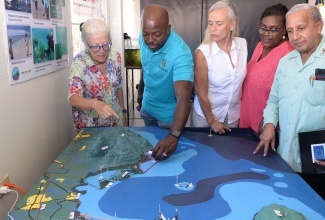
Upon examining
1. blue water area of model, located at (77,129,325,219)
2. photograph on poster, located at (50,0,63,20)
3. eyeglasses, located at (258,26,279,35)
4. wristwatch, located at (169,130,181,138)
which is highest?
photograph on poster, located at (50,0,63,20)

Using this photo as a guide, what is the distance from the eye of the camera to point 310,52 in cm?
151

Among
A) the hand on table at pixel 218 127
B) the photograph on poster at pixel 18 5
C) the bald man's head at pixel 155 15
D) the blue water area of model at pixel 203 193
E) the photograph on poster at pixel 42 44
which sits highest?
the photograph on poster at pixel 18 5

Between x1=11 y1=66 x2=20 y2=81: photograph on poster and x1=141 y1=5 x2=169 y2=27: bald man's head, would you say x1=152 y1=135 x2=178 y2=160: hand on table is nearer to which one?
x1=141 y1=5 x2=169 y2=27: bald man's head

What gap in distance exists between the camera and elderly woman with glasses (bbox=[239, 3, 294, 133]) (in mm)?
1873

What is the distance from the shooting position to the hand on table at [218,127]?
182 centimetres

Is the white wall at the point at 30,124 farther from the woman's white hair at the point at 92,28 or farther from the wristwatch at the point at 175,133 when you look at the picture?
the wristwatch at the point at 175,133

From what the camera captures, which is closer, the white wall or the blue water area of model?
the blue water area of model

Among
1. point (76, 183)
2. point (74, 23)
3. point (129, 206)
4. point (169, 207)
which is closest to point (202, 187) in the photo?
point (169, 207)

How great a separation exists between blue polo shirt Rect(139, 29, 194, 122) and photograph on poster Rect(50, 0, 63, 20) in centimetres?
65

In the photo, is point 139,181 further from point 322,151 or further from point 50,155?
point 50,155

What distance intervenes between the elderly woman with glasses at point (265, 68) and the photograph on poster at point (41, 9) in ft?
4.40

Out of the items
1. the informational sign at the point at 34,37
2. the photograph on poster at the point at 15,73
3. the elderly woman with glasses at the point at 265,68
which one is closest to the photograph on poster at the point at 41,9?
the informational sign at the point at 34,37

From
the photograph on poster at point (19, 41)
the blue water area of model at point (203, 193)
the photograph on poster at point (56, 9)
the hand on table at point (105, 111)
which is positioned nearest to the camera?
the blue water area of model at point (203, 193)

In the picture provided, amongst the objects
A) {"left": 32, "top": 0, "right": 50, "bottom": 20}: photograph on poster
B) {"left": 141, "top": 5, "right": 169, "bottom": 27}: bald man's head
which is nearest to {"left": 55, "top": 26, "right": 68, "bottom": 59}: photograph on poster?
{"left": 32, "top": 0, "right": 50, "bottom": 20}: photograph on poster
